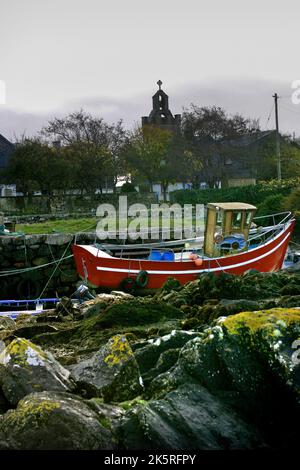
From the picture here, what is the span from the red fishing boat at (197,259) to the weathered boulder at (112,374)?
9.85 m

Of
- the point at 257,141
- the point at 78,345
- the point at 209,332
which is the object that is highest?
the point at 257,141

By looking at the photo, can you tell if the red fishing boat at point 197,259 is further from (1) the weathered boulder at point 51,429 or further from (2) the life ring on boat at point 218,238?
(1) the weathered boulder at point 51,429

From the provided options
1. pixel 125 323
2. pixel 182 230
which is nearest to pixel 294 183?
pixel 182 230

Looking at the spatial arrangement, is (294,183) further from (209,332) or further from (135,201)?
(209,332)

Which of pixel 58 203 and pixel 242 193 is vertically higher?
pixel 242 193

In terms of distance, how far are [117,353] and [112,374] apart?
220 mm

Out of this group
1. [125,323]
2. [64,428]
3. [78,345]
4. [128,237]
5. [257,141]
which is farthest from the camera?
[257,141]

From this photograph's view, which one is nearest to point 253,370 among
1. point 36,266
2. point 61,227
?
point 36,266

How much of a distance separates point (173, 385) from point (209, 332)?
58 cm

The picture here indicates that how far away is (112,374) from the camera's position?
5871 millimetres

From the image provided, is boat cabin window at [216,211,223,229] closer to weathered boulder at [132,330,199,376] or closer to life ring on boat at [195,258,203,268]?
life ring on boat at [195,258,203,268]

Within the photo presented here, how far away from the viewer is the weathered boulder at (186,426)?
16.6 feet

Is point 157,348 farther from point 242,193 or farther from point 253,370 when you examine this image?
point 242,193

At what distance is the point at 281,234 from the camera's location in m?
19.4
